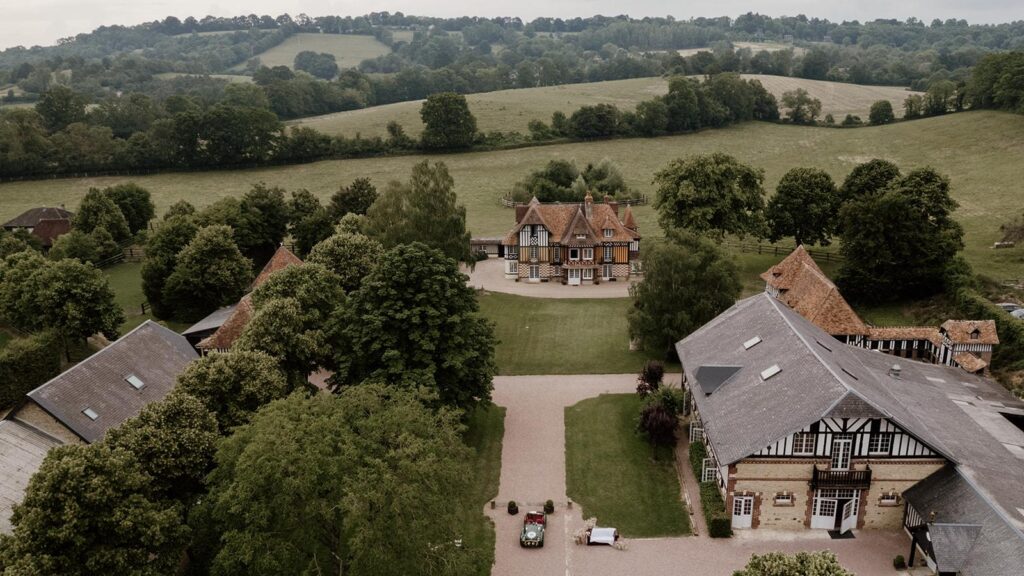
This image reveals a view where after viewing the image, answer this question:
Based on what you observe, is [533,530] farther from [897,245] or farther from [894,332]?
[897,245]

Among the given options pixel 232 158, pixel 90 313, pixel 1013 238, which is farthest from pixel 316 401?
pixel 232 158

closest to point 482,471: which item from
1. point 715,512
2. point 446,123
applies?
point 715,512

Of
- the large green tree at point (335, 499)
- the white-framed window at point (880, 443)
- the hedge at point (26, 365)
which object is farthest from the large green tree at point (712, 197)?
the hedge at point (26, 365)

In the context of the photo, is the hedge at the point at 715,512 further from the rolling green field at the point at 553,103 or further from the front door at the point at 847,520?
the rolling green field at the point at 553,103

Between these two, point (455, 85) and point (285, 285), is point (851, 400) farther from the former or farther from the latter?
point (455, 85)

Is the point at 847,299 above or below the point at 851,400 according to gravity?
below

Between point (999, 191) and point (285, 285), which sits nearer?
point (285, 285)
